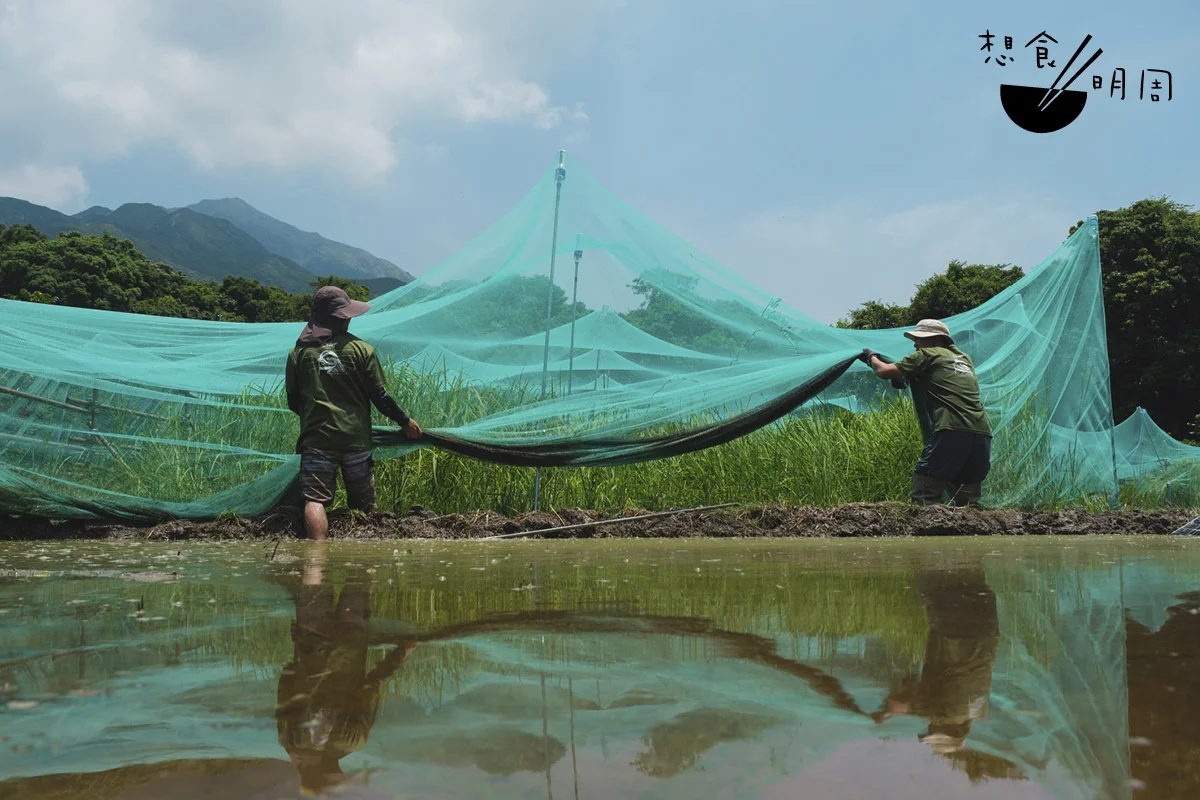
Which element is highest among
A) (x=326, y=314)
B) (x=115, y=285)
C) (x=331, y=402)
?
(x=115, y=285)

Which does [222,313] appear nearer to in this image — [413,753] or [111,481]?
[111,481]

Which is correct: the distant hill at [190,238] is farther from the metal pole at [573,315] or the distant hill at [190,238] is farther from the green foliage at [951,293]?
the metal pole at [573,315]

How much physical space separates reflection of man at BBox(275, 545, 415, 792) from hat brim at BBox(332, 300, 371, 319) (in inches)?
130

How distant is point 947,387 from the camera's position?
6.00 metres

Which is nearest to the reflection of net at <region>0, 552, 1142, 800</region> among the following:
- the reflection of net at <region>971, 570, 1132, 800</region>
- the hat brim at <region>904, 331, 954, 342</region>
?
the reflection of net at <region>971, 570, 1132, 800</region>

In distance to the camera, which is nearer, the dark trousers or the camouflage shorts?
the camouflage shorts

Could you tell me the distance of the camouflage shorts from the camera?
5172mm

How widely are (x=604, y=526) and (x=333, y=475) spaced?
1640mm

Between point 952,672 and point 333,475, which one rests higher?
point 333,475

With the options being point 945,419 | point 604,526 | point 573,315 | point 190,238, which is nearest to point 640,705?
point 604,526

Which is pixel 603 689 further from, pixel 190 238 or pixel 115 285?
pixel 190 238

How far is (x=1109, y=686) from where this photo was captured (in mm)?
1387

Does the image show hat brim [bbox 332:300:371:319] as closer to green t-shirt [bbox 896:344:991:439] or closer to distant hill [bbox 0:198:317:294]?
green t-shirt [bbox 896:344:991:439]

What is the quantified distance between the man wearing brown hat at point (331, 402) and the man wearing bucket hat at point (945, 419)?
10.8 feet
